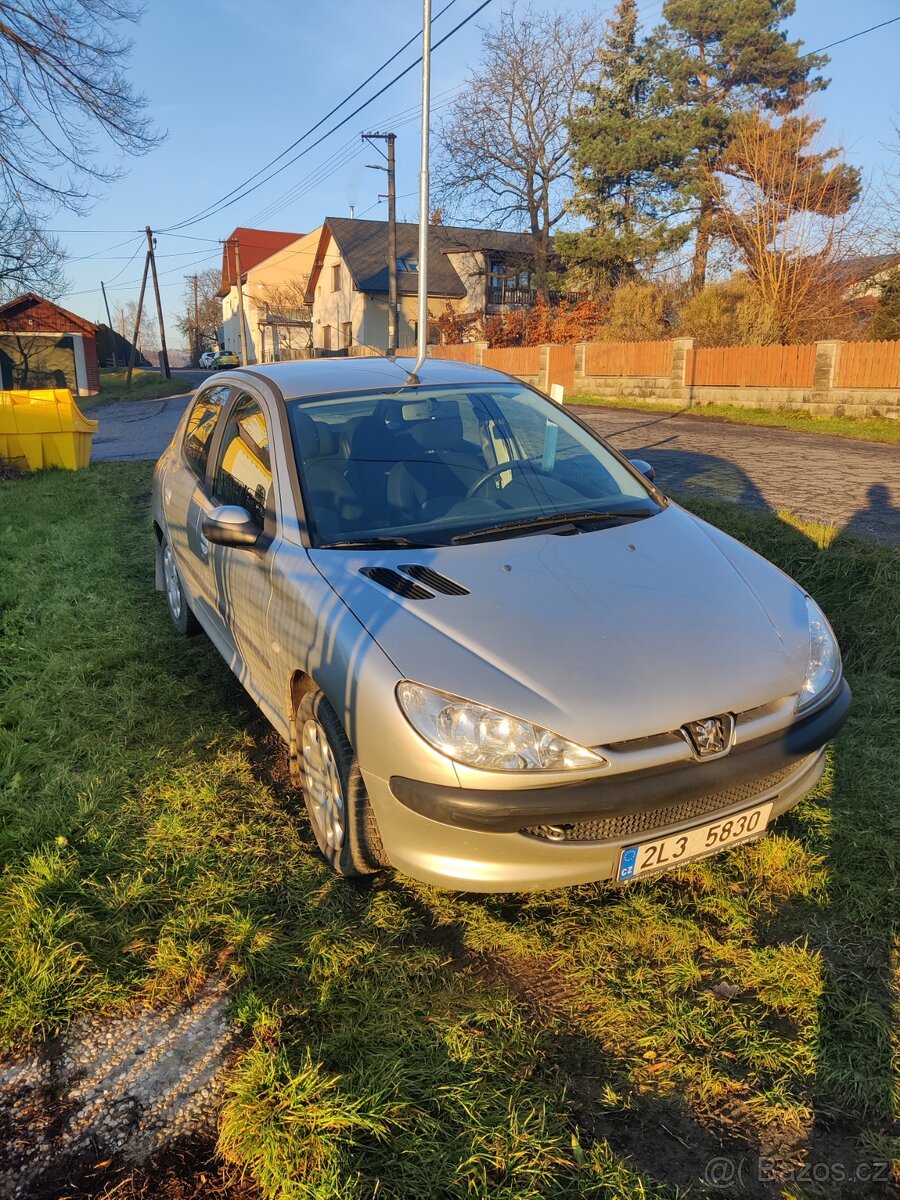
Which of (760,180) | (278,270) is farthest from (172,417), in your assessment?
(278,270)

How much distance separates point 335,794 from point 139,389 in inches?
1796

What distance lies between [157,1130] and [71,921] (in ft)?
2.73

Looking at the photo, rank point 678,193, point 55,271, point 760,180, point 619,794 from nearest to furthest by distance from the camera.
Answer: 1. point 619,794
2. point 55,271
3. point 760,180
4. point 678,193

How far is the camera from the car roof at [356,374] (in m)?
3.93

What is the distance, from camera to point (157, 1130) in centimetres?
199

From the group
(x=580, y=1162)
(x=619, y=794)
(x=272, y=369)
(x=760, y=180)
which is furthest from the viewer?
(x=760, y=180)

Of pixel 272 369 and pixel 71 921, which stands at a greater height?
pixel 272 369

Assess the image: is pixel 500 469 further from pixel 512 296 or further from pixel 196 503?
pixel 512 296

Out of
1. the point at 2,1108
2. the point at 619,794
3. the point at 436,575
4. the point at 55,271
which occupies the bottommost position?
the point at 2,1108

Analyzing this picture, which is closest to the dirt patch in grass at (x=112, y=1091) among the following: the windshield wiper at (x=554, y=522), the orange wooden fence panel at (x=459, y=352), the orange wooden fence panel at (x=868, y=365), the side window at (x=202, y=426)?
the windshield wiper at (x=554, y=522)

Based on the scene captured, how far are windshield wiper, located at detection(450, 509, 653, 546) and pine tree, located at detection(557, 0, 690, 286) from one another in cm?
3309

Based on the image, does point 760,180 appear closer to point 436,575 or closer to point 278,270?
point 436,575

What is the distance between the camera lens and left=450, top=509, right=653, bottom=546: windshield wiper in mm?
3180

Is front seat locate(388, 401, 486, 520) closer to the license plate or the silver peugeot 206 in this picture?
the silver peugeot 206
